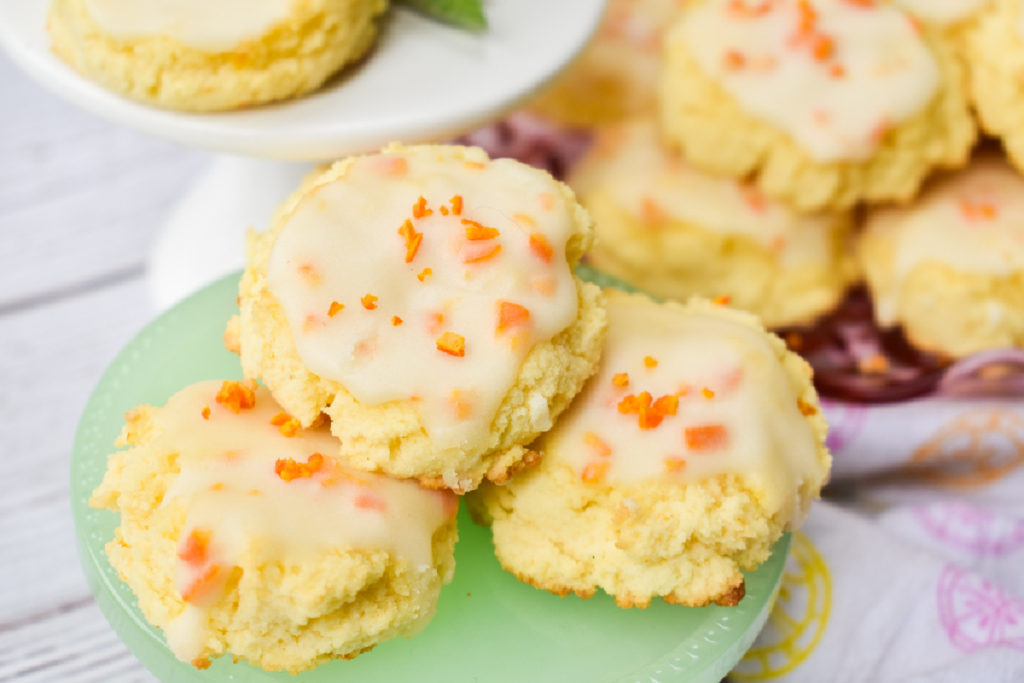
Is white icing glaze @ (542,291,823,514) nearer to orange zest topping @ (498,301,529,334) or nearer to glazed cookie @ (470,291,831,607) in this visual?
glazed cookie @ (470,291,831,607)

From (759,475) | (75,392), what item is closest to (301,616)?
(759,475)

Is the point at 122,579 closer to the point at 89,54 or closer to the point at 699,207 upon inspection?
the point at 89,54

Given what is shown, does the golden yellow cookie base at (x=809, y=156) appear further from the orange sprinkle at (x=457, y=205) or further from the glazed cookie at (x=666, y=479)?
the orange sprinkle at (x=457, y=205)

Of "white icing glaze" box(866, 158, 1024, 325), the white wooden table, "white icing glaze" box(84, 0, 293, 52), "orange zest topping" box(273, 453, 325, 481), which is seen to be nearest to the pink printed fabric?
"white icing glaze" box(866, 158, 1024, 325)

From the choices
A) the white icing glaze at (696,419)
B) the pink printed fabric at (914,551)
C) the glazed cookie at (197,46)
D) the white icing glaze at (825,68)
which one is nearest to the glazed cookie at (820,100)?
the white icing glaze at (825,68)

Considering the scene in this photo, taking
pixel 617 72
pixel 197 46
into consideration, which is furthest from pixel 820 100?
pixel 197 46

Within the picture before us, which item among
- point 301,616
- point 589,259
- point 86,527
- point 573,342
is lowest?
point 589,259
